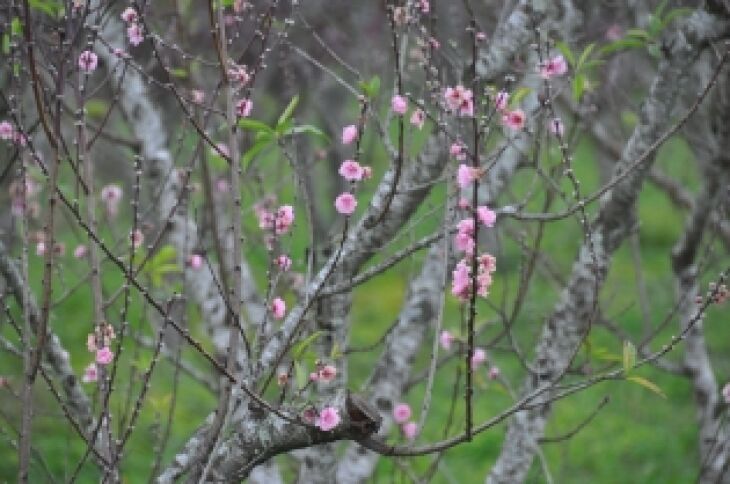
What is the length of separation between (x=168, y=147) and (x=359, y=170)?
192cm

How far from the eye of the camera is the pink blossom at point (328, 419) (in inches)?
88.1

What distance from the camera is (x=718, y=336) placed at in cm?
853

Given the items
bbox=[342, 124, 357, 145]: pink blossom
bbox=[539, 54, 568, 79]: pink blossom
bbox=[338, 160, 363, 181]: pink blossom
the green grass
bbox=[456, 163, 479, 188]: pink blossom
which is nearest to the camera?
bbox=[456, 163, 479, 188]: pink blossom

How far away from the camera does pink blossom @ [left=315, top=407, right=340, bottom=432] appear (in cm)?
224

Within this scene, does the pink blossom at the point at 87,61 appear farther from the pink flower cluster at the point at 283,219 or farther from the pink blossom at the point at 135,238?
the pink flower cluster at the point at 283,219

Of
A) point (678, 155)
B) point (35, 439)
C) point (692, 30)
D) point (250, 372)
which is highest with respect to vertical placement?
point (678, 155)

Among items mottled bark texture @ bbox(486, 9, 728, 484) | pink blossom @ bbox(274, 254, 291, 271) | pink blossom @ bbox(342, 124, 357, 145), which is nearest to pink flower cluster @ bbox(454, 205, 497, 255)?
pink blossom @ bbox(342, 124, 357, 145)

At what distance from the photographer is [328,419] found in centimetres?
224

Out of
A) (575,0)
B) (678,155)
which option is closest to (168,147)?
(575,0)

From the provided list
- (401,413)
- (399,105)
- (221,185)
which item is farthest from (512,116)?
(221,185)

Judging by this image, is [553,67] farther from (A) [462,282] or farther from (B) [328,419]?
(B) [328,419]

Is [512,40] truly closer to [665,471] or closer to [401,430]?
[401,430]

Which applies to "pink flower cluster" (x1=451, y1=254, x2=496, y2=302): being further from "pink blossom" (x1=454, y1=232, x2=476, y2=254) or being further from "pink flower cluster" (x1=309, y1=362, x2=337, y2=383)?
"pink flower cluster" (x1=309, y1=362, x2=337, y2=383)

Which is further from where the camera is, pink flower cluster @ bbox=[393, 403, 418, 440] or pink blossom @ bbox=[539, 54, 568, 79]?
pink flower cluster @ bbox=[393, 403, 418, 440]
